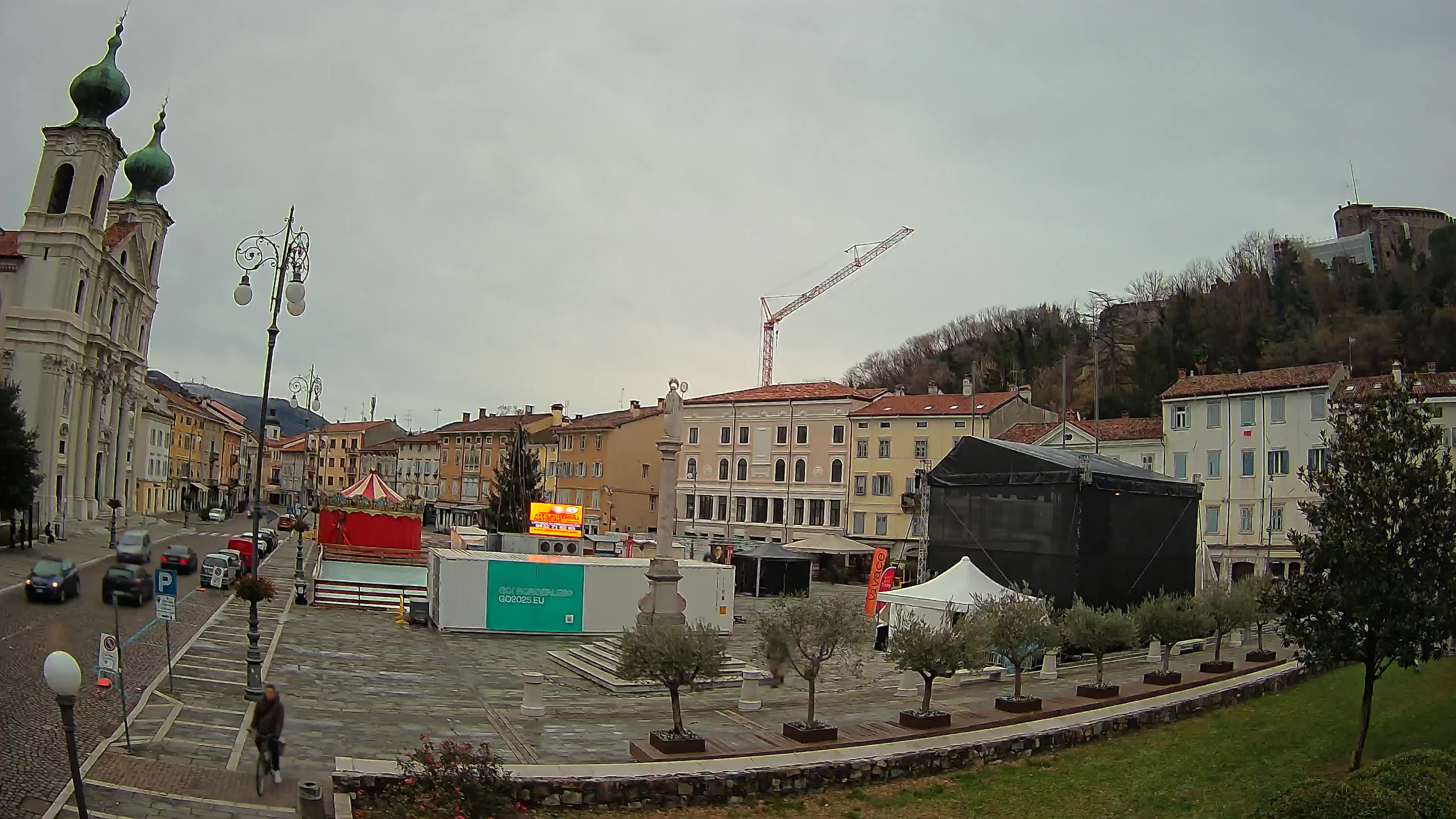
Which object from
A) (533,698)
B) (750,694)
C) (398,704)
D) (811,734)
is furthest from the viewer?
(750,694)

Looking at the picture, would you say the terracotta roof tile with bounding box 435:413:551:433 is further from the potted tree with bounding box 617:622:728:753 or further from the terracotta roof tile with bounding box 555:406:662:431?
the potted tree with bounding box 617:622:728:753

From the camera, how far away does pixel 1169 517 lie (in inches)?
1337

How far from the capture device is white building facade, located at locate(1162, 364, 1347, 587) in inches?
1809

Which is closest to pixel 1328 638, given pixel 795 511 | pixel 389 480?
pixel 795 511

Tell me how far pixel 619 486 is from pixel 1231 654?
50659mm

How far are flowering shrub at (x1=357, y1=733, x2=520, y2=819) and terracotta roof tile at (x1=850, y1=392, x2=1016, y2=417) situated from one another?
48.6 m

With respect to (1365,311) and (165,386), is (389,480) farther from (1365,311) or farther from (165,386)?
(1365,311)

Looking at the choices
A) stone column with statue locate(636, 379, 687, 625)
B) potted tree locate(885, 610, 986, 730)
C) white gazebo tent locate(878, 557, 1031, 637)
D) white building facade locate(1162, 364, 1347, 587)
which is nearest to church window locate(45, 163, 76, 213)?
stone column with statue locate(636, 379, 687, 625)

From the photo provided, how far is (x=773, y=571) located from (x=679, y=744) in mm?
30904

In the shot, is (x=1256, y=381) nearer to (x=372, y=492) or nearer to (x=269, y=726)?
(x=372, y=492)

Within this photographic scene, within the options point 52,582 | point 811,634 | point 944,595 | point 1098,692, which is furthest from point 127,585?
point 1098,692

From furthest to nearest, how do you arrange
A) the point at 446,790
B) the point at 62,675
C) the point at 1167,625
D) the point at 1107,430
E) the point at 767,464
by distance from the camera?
the point at 767,464, the point at 1107,430, the point at 1167,625, the point at 446,790, the point at 62,675

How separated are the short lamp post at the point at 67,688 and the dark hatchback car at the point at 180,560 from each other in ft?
89.2

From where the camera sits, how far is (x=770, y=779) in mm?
14109
